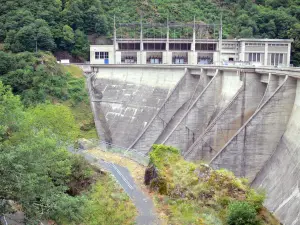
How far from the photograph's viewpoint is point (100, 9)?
7456 centimetres

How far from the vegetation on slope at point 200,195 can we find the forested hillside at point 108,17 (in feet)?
145

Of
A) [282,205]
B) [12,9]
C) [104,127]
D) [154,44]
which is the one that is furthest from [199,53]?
[282,205]

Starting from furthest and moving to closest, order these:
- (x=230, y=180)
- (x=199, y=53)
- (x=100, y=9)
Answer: (x=100, y=9)
(x=199, y=53)
(x=230, y=180)

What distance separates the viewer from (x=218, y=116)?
1235 inches

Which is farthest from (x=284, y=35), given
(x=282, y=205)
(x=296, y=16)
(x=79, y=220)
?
(x=79, y=220)

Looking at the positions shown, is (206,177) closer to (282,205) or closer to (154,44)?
(282,205)

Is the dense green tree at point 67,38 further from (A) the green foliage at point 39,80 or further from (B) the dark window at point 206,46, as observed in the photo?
(B) the dark window at point 206,46

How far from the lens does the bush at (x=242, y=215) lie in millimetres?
18219

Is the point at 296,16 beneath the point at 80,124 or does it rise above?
above

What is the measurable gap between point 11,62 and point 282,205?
38861 mm

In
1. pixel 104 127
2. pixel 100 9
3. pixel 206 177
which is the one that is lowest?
pixel 104 127

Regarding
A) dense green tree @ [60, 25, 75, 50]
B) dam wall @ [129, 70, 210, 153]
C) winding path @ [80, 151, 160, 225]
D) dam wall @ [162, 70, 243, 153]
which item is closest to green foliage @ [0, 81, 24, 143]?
winding path @ [80, 151, 160, 225]

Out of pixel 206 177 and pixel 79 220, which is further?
pixel 206 177

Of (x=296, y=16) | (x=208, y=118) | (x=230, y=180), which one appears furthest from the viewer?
(x=296, y=16)
